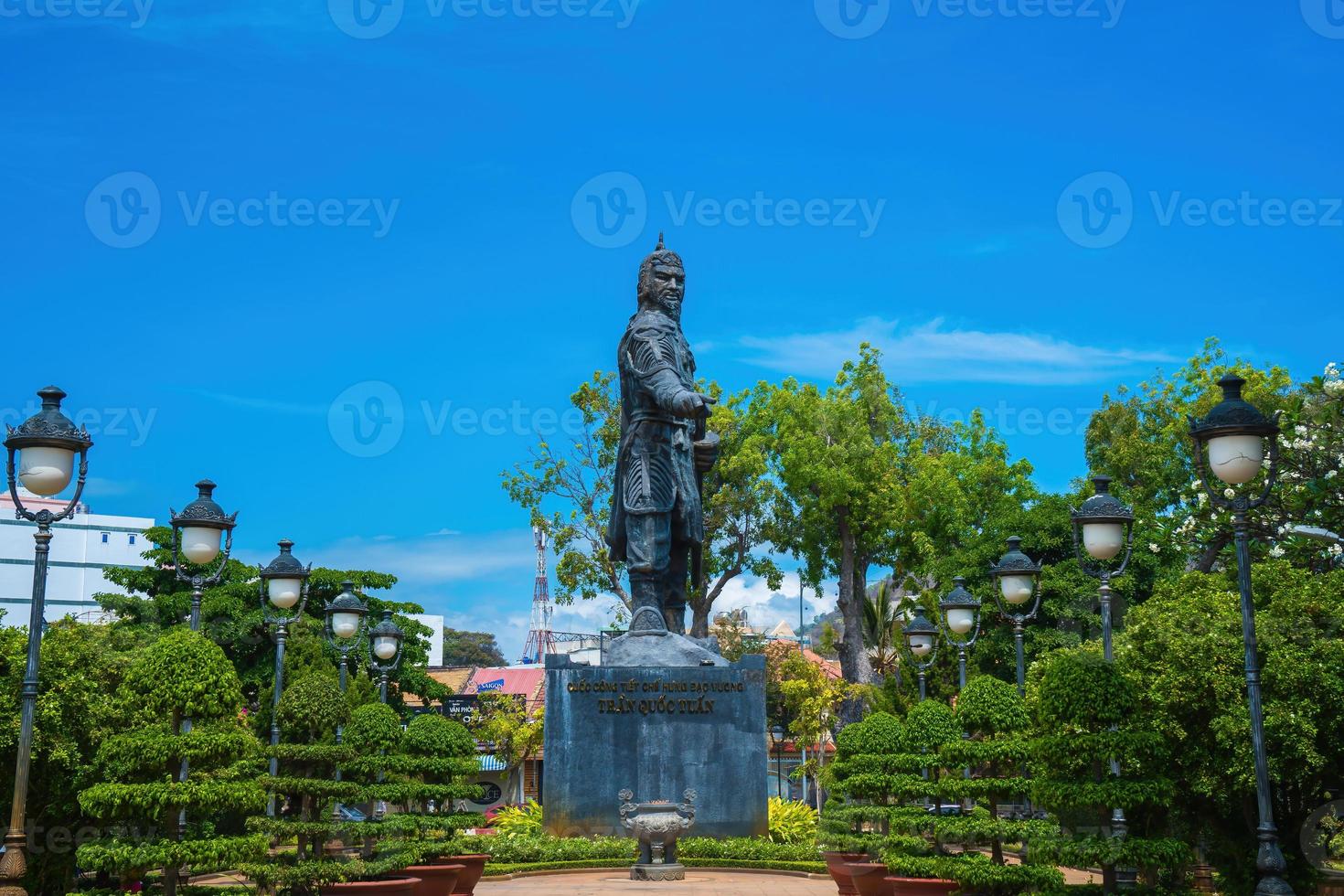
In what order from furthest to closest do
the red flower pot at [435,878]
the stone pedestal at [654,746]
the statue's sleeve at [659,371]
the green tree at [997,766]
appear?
1. the statue's sleeve at [659,371]
2. the stone pedestal at [654,746]
3. the red flower pot at [435,878]
4. the green tree at [997,766]

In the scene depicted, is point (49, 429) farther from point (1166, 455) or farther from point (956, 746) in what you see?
point (1166, 455)

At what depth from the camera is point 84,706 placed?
1084 centimetres

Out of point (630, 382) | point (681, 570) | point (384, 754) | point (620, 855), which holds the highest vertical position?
point (630, 382)

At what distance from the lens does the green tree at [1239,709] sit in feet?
36.4

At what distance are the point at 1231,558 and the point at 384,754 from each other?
16.6m

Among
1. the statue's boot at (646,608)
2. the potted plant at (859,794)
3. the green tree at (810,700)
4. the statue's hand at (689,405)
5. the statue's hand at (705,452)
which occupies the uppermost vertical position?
the statue's hand at (689,405)

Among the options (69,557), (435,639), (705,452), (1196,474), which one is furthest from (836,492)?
(69,557)

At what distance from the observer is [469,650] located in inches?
3226

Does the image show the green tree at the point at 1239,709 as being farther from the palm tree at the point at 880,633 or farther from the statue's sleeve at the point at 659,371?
the palm tree at the point at 880,633

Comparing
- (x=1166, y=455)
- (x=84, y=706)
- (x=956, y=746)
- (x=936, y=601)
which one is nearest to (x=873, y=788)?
(x=956, y=746)

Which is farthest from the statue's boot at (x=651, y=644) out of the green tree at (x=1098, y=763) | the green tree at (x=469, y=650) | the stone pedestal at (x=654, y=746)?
the green tree at (x=469, y=650)

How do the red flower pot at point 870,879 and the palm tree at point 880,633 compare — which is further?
the palm tree at point 880,633

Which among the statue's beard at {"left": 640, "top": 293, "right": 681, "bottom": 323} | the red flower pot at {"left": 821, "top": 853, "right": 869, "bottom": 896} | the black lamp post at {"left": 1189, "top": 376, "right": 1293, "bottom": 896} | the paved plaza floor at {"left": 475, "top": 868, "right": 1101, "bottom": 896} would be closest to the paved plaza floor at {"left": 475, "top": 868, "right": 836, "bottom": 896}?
the paved plaza floor at {"left": 475, "top": 868, "right": 1101, "bottom": 896}

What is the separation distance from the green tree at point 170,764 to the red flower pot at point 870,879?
17.1 feet
